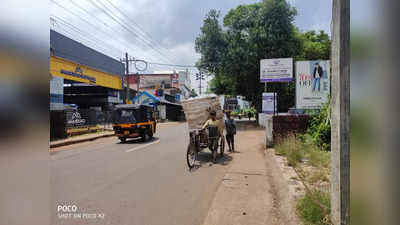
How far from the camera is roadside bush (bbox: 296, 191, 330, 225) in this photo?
2873 mm

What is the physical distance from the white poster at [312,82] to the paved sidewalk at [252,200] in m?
7.34

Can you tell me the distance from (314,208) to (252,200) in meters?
1.11

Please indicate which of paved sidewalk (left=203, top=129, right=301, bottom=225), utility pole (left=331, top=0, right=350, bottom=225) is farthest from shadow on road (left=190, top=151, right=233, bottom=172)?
utility pole (left=331, top=0, right=350, bottom=225)

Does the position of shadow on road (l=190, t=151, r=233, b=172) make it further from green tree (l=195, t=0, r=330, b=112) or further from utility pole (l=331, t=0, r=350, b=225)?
green tree (l=195, t=0, r=330, b=112)

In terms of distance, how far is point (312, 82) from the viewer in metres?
11.8

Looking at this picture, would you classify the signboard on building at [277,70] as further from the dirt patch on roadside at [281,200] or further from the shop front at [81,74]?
the shop front at [81,74]

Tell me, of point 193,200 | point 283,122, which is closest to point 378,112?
point 193,200

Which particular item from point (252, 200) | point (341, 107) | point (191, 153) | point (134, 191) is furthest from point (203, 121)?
point (341, 107)

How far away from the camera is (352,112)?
1.82m

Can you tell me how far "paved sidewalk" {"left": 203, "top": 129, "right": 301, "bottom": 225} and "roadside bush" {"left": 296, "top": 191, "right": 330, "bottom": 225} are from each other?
15 centimetres

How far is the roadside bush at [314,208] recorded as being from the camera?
2.87 m

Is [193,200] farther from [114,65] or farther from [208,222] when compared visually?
[114,65]

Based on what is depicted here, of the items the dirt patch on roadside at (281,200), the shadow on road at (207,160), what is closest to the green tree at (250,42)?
the shadow on road at (207,160)

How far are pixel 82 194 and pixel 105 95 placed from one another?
25205 millimetres
